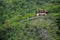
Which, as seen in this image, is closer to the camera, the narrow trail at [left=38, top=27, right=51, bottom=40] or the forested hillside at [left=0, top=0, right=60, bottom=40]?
the narrow trail at [left=38, top=27, right=51, bottom=40]

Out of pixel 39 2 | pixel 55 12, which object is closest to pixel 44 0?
pixel 39 2

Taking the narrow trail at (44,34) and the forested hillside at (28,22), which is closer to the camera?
the narrow trail at (44,34)

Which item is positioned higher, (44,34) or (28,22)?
(28,22)

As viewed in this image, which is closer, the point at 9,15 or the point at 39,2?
the point at 9,15

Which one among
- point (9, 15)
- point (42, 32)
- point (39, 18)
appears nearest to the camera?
point (42, 32)

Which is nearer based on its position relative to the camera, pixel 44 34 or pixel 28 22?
pixel 44 34

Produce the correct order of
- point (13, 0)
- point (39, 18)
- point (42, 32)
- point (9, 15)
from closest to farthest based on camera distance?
point (42, 32), point (39, 18), point (9, 15), point (13, 0)

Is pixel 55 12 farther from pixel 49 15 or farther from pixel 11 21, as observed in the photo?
pixel 11 21

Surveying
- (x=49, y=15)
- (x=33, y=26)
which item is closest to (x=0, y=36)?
(x=33, y=26)
